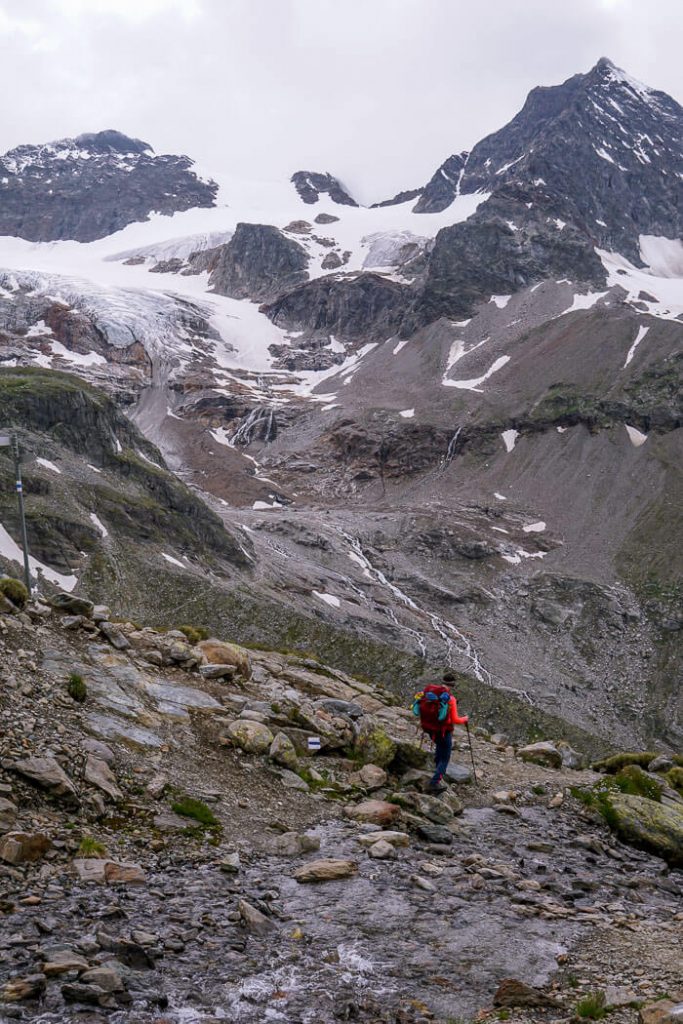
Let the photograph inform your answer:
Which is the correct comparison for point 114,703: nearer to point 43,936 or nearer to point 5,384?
point 43,936

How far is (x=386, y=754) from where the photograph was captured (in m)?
16.7

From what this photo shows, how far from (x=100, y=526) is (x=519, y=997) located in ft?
209

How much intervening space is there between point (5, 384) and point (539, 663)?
67.7 meters

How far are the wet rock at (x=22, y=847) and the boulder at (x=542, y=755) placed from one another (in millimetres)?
15917

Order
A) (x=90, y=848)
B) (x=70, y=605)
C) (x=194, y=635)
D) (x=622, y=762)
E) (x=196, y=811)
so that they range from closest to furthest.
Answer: (x=90, y=848) < (x=196, y=811) < (x=70, y=605) < (x=194, y=635) < (x=622, y=762)

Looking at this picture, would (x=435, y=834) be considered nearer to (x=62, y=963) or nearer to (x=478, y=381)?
(x=62, y=963)

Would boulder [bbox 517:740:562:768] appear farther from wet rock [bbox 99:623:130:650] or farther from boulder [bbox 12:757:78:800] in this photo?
boulder [bbox 12:757:78:800]

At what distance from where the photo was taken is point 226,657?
19.1m

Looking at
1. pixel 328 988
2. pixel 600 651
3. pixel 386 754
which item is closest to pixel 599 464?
pixel 600 651

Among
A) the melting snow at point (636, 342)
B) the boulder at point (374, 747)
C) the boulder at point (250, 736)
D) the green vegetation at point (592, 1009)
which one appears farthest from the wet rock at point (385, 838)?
the melting snow at point (636, 342)

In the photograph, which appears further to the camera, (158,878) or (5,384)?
(5,384)

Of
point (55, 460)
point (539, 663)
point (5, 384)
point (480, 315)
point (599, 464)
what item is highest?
point (480, 315)

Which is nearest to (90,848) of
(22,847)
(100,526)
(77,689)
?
(22,847)

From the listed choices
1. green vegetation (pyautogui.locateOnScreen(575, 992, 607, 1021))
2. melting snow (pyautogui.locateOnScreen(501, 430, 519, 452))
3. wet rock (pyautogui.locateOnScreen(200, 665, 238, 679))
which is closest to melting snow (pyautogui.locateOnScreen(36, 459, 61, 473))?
wet rock (pyautogui.locateOnScreen(200, 665, 238, 679))
